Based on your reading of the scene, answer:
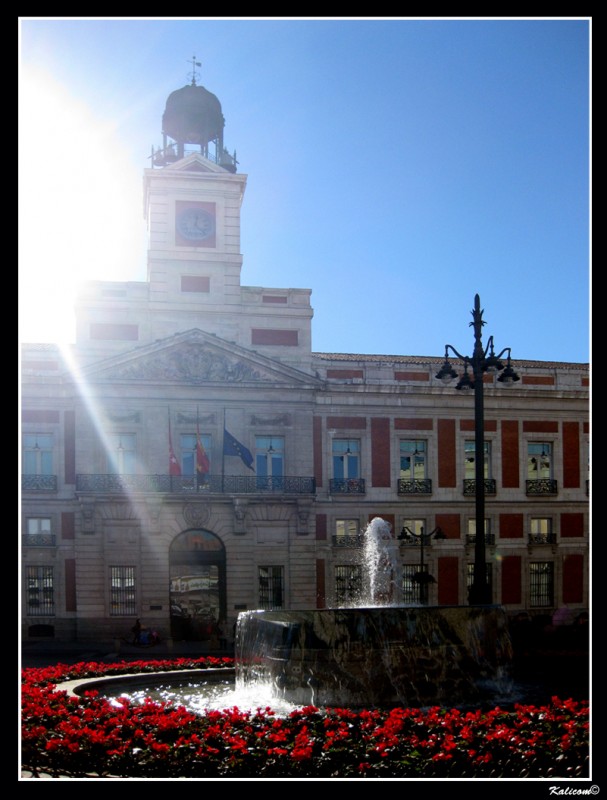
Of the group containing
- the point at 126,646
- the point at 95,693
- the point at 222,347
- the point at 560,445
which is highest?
the point at 222,347

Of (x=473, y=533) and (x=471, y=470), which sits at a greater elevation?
(x=471, y=470)

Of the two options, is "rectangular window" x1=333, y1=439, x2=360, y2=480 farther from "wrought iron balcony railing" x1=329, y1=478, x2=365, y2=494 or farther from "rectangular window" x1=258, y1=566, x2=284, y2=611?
"rectangular window" x1=258, y1=566, x2=284, y2=611

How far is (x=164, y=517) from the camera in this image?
3356 cm

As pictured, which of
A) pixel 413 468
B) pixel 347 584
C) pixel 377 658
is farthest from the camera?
pixel 413 468

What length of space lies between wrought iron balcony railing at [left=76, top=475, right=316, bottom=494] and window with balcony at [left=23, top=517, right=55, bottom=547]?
174 cm

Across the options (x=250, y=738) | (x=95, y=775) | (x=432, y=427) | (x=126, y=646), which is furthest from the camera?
(x=432, y=427)

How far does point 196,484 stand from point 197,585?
3.45m

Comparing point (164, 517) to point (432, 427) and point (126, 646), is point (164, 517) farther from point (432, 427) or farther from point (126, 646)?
point (432, 427)

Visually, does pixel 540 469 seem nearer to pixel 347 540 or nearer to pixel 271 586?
pixel 347 540

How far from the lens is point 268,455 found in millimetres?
34594

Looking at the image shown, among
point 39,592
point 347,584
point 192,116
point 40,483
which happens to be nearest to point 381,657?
point 347,584

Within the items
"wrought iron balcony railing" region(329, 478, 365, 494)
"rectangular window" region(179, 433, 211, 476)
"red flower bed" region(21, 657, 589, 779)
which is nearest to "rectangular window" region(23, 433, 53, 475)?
"rectangular window" region(179, 433, 211, 476)

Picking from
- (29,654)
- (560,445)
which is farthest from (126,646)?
(560,445)

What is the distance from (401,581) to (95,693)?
22.0 metres
